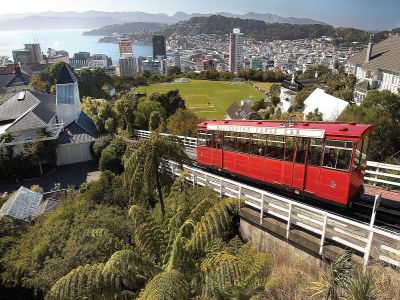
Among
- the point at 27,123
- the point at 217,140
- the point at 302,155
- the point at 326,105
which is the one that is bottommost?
the point at 27,123

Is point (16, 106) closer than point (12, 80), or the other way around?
point (16, 106)

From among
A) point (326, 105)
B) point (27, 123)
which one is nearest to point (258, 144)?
point (27, 123)

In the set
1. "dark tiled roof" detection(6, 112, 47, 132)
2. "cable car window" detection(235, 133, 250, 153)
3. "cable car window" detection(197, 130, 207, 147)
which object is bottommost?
"dark tiled roof" detection(6, 112, 47, 132)

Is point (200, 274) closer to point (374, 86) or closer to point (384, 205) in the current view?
point (384, 205)

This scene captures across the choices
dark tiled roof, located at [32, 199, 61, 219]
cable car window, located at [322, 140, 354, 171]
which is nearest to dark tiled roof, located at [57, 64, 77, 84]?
dark tiled roof, located at [32, 199, 61, 219]

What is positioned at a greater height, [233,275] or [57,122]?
[233,275]

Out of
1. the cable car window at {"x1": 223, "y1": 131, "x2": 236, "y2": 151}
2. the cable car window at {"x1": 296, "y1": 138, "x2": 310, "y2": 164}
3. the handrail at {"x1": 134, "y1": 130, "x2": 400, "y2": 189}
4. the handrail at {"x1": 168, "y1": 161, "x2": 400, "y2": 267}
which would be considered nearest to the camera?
the handrail at {"x1": 168, "y1": 161, "x2": 400, "y2": 267}

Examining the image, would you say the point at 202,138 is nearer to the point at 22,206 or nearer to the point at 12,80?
the point at 22,206

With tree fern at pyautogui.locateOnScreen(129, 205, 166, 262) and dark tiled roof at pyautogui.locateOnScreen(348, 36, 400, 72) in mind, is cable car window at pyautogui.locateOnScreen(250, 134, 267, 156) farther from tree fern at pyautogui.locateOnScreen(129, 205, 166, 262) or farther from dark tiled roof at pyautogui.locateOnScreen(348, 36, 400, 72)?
dark tiled roof at pyautogui.locateOnScreen(348, 36, 400, 72)
